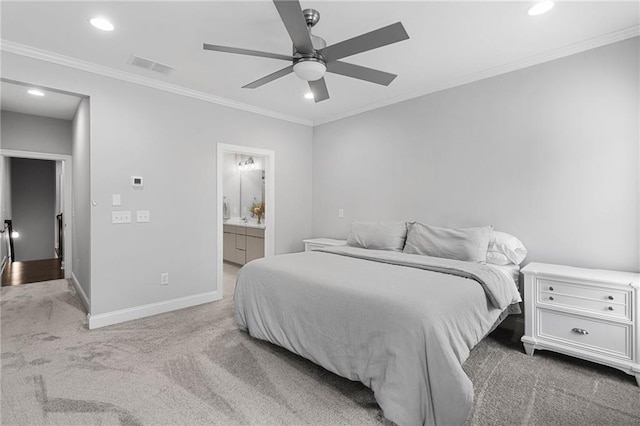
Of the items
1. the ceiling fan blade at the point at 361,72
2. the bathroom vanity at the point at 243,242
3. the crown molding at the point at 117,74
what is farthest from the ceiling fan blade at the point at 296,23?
the bathroom vanity at the point at 243,242

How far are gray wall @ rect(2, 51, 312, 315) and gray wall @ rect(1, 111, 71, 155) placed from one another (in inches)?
91.1

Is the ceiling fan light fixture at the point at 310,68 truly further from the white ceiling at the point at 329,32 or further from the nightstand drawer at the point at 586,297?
the nightstand drawer at the point at 586,297

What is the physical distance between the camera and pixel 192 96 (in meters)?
3.76

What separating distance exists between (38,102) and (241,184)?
3.43 metres

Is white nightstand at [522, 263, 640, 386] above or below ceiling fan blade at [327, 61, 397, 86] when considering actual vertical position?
below

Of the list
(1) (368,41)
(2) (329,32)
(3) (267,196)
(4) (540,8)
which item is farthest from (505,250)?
(3) (267,196)

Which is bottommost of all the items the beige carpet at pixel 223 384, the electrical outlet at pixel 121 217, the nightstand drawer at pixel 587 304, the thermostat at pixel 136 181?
the beige carpet at pixel 223 384

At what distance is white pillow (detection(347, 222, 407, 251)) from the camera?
3445 mm

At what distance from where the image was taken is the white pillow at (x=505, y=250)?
2.85 metres

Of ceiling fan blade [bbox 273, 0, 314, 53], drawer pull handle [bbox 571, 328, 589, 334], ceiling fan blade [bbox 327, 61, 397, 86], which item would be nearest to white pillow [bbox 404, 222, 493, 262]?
drawer pull handle [bbox 571, 328, 589, 334]

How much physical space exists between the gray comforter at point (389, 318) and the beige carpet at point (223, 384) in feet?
0.67

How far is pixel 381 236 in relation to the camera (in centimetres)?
352

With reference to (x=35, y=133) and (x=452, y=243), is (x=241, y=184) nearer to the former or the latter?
(x=35, y=133)

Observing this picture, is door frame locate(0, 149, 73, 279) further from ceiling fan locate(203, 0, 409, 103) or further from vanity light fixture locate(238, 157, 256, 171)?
ceiling fan locate(203, 0, 409, 103)
